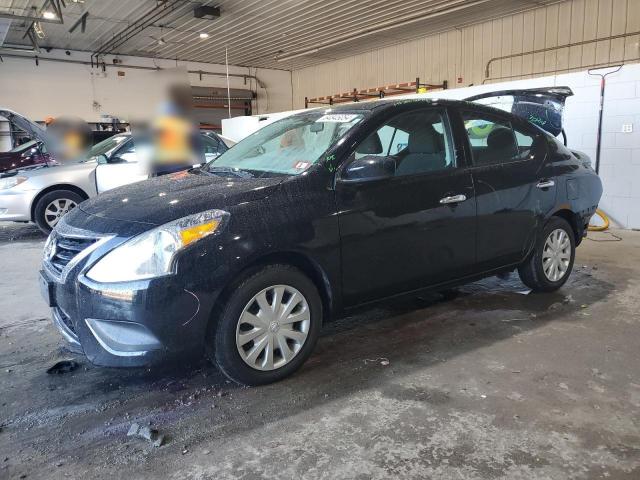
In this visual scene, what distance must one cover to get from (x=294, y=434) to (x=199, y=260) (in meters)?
0.86

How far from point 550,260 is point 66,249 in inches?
132

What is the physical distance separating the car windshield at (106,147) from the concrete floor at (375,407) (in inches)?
169

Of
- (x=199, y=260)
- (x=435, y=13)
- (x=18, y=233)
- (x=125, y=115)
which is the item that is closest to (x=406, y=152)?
(x=199, y=260)

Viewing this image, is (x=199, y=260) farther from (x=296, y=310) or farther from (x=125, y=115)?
(x=125, y=115)

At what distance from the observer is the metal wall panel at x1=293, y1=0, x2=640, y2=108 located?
11.0m

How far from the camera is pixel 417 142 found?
123 inches

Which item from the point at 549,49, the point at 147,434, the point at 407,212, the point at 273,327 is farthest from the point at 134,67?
the point at 147,434

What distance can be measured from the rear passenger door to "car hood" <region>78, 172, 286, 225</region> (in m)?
1.44

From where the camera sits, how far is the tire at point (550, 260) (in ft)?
12.4

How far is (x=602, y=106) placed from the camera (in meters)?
6.99

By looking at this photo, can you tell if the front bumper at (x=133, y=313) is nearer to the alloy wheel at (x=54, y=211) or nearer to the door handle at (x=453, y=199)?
the door handle at (x=453, y=199)

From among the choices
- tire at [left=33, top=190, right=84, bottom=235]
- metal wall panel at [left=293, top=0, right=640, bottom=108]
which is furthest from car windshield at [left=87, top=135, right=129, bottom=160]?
metal wall panel at [left=293, top=0, right=640, bottom=108]

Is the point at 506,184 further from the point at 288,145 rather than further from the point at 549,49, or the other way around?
the point at 549,49

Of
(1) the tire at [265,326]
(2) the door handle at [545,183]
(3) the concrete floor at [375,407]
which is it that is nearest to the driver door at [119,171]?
(3) the concrete floor at [375,407]
